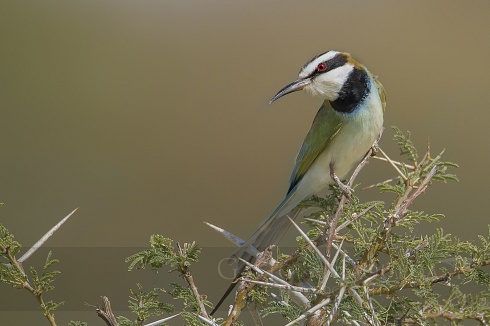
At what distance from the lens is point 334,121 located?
1.71m

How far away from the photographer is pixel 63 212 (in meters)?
3.83

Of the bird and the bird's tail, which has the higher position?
the bird

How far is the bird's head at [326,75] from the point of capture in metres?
1.59

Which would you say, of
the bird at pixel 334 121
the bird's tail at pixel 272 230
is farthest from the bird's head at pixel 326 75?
the bird's tail at pixel 272 230

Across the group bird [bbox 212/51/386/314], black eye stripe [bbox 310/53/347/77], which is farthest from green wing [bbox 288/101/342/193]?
black eye stripe [bbox 310/53/347/77]

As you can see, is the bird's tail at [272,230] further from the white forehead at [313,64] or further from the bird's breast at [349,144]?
the white forehead at [313,64]

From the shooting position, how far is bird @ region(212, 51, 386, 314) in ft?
5.28

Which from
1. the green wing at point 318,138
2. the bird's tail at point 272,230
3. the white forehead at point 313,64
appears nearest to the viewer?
the bird's tail at point 272,230

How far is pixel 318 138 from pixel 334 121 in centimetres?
5

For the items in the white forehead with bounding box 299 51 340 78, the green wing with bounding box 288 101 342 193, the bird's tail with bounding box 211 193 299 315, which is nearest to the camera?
the bird's tail with bounding box 211 193 299 315

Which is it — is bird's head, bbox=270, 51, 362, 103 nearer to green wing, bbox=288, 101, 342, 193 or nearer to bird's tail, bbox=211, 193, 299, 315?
green wing, bbox=288, 101, 342, 193

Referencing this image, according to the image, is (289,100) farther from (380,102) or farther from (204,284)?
(380,102)

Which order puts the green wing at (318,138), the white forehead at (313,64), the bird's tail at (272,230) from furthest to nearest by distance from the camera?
the green wing at (318,138) → the white forehead at (313,64) → the bird's tail at (272,230)

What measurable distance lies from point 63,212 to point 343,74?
2.44m
